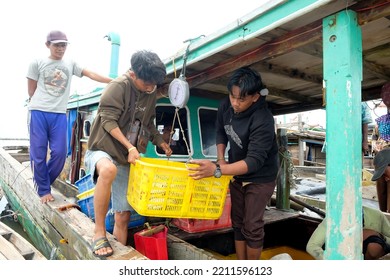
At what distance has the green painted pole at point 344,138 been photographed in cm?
203

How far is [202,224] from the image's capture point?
395 cm

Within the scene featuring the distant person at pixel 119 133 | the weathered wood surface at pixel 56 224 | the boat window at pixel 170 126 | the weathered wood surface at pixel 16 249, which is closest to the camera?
the distant person at pixel 119 133

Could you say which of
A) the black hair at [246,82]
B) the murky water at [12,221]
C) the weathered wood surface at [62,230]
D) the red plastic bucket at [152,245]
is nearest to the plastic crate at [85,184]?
the weathered wood surface at [62,230]

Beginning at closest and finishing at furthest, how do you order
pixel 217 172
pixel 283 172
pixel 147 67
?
pixel 217 172 → pixel 147 67 → pixel 283 172

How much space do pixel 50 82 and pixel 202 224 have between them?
2948mm

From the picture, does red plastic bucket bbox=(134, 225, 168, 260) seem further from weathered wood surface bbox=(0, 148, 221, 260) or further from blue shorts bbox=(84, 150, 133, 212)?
blue shorts bbox=(84, 150, 133, 212)

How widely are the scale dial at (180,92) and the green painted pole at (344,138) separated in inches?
61.3

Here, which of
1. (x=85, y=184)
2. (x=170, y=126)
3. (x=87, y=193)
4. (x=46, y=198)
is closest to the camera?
(x=87, y=193)

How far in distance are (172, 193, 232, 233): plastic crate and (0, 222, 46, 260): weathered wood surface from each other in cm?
177

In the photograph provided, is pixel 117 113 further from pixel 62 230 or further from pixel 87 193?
pixel 62 230

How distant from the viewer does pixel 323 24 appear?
2.21 meters

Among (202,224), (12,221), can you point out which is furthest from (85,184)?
(12,221)

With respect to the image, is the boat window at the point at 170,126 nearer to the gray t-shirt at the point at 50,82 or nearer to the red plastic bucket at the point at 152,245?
the gray t-shirt at the point at 50,82

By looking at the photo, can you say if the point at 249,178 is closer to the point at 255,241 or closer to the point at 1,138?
the point at 255,241
